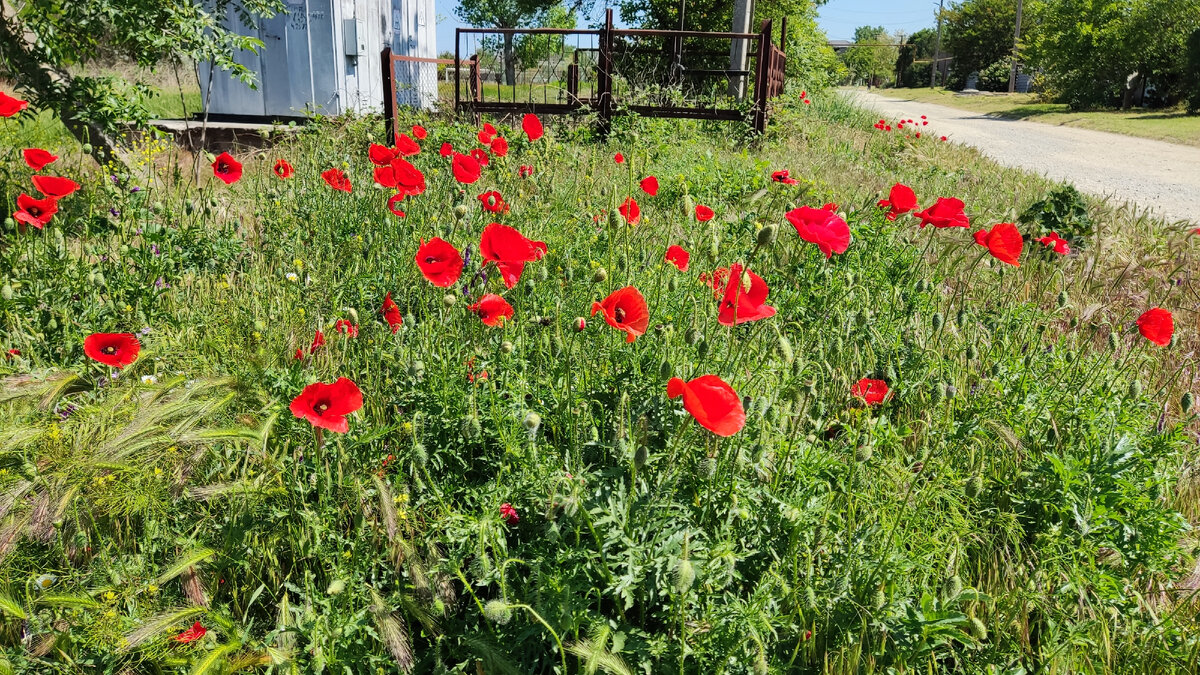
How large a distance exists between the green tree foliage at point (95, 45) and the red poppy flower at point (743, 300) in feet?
16.0

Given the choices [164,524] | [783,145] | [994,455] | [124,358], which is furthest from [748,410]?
[783,145]

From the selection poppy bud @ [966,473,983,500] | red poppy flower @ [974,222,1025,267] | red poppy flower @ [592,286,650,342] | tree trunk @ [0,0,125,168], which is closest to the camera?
poppy bud @ [966,473,983,500]

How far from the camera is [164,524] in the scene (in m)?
1.98

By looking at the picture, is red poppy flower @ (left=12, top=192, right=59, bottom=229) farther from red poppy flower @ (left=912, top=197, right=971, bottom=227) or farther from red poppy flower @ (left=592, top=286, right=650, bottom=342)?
red poppy flower @ (left=912, top=197, right=971, bottom=227)

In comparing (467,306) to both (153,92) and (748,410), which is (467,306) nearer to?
(748,410)

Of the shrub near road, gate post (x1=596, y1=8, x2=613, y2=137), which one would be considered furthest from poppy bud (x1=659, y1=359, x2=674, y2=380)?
gate post (x1=596, y1=8, x2=613, y2=137)

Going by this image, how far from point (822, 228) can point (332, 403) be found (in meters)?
1.36

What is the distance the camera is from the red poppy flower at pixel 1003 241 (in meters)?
2.48

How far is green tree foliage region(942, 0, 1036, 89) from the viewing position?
48250 mm

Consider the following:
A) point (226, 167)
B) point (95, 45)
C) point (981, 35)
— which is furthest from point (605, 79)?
point (981, 35)

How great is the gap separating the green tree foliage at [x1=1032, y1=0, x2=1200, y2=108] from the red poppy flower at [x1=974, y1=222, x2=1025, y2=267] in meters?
25.6

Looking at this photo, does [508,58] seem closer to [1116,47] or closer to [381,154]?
[381,154]

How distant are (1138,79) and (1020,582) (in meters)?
28.5

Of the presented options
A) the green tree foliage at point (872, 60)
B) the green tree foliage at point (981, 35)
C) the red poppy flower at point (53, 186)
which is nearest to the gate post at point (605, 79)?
the red poppy flower at point (53, 186)
